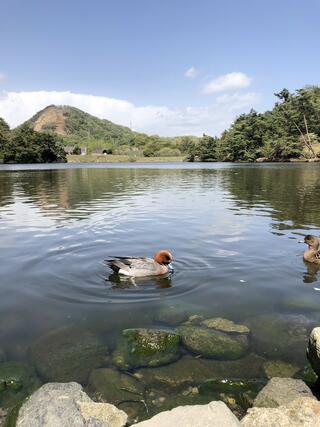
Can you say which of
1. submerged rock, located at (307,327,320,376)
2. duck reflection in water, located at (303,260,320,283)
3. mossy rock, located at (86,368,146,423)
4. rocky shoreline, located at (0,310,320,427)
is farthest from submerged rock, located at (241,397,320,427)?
duck reflection in water, located at (303,260,320,283)

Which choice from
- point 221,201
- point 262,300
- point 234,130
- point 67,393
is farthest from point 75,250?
point 234,130

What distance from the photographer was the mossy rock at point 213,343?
266 inches

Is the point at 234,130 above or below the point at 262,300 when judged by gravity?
above

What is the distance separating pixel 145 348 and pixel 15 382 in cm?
217

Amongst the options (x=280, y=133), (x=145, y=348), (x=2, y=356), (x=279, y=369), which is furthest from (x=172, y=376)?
(x=280, y=133)

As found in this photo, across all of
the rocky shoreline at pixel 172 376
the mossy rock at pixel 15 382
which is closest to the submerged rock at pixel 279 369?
the rocky shoreline at pixel 172 376

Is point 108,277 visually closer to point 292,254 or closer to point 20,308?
point 20,308

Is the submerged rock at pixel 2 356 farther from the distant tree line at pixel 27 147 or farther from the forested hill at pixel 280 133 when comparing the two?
the distant tree line at pixel 27 147

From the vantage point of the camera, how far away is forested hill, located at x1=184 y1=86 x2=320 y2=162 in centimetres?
10462

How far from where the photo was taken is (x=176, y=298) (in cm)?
934

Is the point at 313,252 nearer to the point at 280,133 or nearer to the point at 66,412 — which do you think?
the point at 66,412

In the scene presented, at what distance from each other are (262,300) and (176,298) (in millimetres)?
2055

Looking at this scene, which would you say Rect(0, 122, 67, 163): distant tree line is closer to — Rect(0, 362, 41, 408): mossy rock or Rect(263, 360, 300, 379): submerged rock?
Rect(0, 362, 41, 408): mossy rock

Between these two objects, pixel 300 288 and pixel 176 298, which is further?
pixel 300 288
